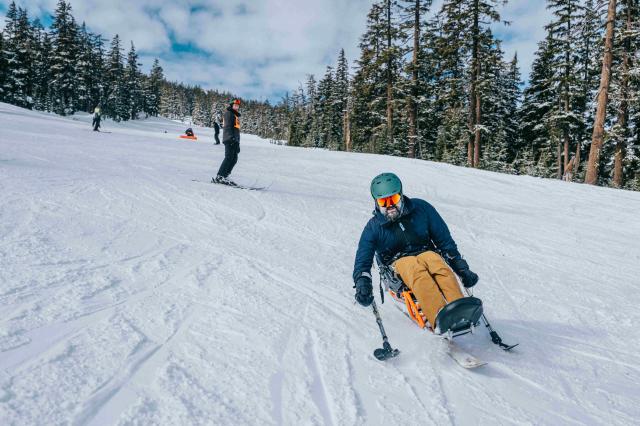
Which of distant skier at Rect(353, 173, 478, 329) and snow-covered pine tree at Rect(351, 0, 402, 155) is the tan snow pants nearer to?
distant skier at Rect(353, 173, 478, 329)

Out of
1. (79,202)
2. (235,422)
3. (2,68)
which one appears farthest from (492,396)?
(2,68)

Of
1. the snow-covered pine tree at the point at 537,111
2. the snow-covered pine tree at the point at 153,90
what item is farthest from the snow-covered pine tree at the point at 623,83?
the snow-covered pine tree at the point at 153,90

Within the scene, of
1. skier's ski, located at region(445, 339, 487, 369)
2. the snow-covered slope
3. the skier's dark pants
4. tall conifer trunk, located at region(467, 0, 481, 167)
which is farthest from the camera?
tall conifer trunk, located at region(467, 0, 481, 167)

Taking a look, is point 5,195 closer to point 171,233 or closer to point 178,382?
point 171,233

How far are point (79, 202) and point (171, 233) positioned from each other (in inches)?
85.0

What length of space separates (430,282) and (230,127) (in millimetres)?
7584

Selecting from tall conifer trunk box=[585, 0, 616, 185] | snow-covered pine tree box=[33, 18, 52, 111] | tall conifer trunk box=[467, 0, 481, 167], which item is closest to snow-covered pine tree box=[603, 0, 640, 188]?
tall conifer trunk box=[585, 0, 616, 185]

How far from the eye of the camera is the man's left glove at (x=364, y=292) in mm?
3295

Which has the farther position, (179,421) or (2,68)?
(2,68)

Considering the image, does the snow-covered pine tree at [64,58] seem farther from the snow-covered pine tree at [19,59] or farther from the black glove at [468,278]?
the black glove at [468,278]

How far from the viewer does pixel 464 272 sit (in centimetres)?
345

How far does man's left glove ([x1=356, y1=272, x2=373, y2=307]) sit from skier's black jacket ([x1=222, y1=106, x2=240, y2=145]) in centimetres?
698

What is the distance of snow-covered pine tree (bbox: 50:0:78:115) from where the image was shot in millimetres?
50312

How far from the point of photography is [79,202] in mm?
6562
